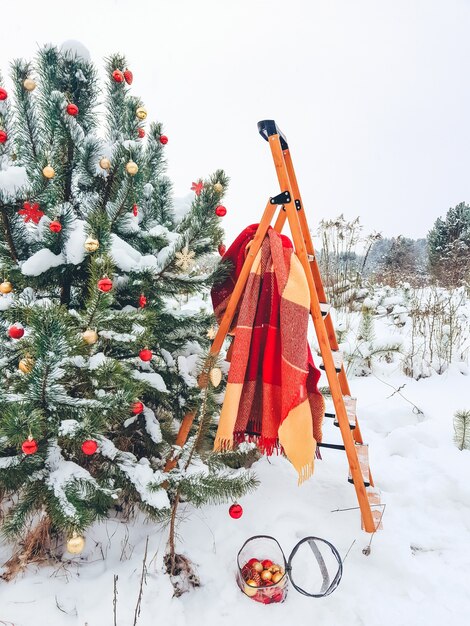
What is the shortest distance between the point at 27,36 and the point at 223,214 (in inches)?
42.7

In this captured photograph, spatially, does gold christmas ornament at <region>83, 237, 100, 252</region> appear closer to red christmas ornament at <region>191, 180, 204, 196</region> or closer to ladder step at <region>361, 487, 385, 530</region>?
red christmas ornament at <region>191, 180, 204, 196</region>

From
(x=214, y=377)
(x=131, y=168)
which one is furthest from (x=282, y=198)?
(x=214, y=377)

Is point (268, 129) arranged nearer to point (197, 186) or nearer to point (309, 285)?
point (197, 186)

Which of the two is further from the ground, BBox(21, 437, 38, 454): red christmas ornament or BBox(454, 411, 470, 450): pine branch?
BBox(21, 437, 38, 454): red christmas ornament

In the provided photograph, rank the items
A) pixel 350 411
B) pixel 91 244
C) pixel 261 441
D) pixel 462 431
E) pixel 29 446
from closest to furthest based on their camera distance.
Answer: pixel 29 446
pixel 91 244
pixel 261 441
pixel 350 411
pixel 462 431

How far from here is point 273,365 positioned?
160 cm

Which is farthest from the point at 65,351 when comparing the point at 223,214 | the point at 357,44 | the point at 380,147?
the point at 380,147

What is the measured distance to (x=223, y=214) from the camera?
61.2 inches

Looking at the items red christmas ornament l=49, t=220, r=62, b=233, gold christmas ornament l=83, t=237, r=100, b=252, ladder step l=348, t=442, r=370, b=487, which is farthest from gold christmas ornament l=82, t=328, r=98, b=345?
ladder step l=348, t=442, r=370, b=487

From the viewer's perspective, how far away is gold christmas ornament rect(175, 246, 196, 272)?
1476 mm

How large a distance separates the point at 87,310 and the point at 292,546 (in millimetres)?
1417

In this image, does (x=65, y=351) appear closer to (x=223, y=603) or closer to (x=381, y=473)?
(x=223, y=603)

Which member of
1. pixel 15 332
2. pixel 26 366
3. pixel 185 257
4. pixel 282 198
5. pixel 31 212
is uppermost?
pixel 282 198

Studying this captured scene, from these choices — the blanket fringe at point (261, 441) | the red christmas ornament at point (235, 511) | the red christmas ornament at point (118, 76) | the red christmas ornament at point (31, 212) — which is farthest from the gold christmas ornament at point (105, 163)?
the red christmas ornament at point (235, 511)
